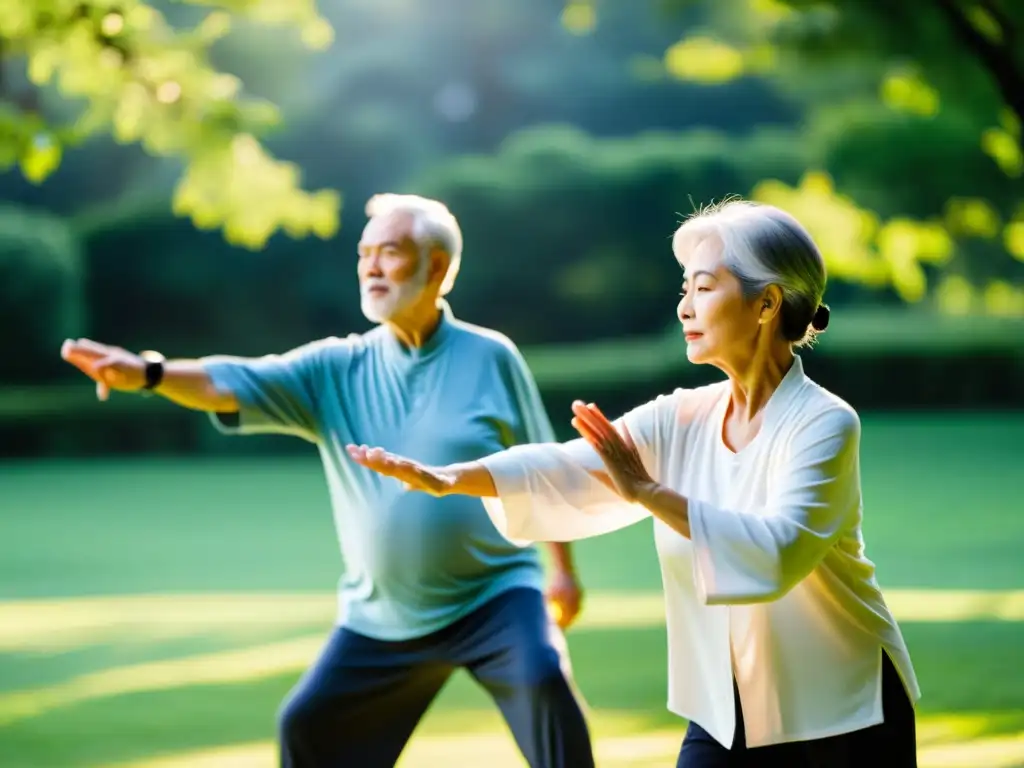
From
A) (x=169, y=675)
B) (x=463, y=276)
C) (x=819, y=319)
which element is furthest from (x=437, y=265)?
(x=463, y=276)

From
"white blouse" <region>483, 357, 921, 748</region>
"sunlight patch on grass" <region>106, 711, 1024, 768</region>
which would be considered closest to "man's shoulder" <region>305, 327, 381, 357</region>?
"white blouse" <region>483, 357, 921, 748</region>

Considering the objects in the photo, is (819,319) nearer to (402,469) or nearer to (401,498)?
(402,469)

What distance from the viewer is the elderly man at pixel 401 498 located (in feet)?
11.0

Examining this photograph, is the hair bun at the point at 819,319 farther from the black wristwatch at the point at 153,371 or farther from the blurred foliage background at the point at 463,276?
the blurred foliage background at the point at 463,276

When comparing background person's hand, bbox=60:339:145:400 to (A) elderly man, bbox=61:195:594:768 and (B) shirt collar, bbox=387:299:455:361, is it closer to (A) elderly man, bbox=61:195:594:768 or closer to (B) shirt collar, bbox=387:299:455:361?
(A) elderly man, bbox=61:195:594:768

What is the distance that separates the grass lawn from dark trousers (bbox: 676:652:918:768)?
2297mm

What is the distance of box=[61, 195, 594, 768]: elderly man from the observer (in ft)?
11.0

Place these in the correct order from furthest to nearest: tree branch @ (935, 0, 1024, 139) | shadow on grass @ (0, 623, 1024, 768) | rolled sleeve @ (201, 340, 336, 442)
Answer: tree branch @ (935, 0, 1024, 139) < shadow on grass @ (0, 623, 1024, 768) < rolled sleeve @ (201, 340, 336, 442)

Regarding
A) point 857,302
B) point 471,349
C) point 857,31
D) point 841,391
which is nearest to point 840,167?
point 857,31

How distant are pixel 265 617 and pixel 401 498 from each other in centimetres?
522

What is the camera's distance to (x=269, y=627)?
817 centimetres

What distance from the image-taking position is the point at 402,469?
101 inches

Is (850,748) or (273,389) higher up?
(273,389)

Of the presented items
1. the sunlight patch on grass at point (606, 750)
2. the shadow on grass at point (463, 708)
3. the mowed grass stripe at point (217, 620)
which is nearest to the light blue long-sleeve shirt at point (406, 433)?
the sunlight patch on grass at point (606, 750)
